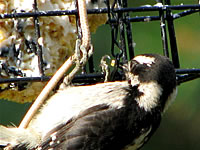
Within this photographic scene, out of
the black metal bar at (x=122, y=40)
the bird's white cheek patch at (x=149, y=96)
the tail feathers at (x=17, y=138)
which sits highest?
the black metal bar at (x=122, y=40)

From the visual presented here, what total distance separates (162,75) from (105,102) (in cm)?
29

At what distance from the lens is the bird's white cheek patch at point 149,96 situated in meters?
2.78

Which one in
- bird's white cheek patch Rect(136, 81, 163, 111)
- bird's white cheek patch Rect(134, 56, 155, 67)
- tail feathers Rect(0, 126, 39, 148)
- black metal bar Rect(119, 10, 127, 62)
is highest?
black metal bar Rect(119, 10, 127, 62)

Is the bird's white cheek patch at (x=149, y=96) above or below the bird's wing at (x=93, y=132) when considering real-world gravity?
above

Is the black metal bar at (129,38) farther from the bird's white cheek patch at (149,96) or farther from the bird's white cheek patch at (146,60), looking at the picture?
the bird's white cheek patch at (149,96)

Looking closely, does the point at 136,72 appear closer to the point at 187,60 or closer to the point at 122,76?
the point at 122,76

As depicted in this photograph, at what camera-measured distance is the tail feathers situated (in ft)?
9.05

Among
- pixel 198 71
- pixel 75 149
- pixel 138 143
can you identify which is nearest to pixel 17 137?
pixel 75 149

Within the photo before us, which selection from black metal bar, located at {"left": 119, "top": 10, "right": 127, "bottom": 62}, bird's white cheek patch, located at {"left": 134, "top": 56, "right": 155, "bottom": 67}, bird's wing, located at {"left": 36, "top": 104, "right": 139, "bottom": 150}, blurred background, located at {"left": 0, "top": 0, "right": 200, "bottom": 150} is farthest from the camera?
blurred background, located at {"left": 0, "top": 0, "right": 200, "bottom": 150}

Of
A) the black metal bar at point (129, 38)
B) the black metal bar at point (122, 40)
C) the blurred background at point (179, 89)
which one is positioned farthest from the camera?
the blurred background at point (179, 89)

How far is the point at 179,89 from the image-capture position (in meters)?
4.47

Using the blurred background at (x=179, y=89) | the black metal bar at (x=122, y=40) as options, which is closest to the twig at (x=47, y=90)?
the black metal bar at (x=122, y=40)

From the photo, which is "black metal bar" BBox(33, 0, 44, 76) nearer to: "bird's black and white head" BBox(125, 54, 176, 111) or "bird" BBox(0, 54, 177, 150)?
"bird" BBox(0, 54, 177, 150)

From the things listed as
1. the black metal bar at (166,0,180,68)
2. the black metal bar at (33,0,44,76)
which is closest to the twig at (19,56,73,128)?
the black metal bar at (33,0,44,76)
